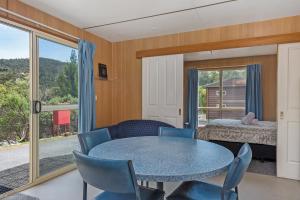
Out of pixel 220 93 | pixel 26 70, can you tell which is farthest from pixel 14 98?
pixel 220 93

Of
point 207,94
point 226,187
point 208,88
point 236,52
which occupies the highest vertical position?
point 236,52

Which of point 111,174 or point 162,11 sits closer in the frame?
point 111,174

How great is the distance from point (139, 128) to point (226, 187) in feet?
7.79

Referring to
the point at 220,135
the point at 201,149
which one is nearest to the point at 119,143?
the point at 201,149

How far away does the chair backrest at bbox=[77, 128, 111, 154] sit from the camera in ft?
6.31

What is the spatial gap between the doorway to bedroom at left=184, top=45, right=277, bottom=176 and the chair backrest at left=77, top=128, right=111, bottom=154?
2.40 m

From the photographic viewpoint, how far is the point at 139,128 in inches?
139

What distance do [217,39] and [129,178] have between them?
9.78 ft

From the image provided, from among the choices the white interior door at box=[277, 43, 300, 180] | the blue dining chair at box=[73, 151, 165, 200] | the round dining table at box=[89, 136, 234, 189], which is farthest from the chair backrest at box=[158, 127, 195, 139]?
the white interior door at box=[277, 43, 300, 180]

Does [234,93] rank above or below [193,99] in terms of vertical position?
above

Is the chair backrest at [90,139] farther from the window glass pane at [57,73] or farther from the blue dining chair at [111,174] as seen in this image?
the window glass pane at [57,73]

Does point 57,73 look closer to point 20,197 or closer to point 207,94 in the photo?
point 20,197

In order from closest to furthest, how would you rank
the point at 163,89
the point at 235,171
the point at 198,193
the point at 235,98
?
the point at 235,171 < the point at 198,193 < the point at 163,89 < the point at 235,98

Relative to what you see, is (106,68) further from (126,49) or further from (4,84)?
(4,84)
